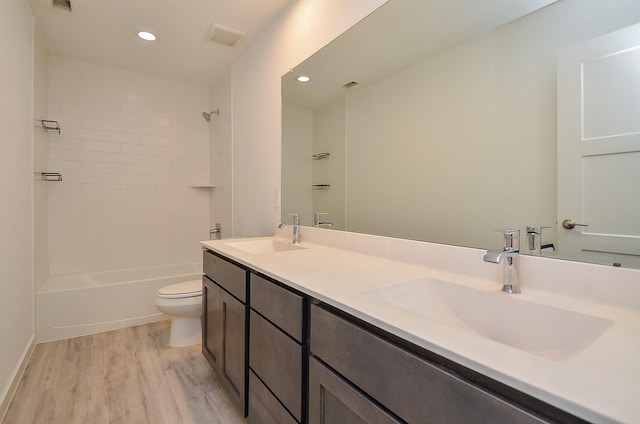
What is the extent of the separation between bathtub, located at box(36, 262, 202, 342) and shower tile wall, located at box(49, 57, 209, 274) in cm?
39

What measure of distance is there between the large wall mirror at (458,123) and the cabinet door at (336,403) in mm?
668

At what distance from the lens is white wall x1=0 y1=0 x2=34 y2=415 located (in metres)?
1.63

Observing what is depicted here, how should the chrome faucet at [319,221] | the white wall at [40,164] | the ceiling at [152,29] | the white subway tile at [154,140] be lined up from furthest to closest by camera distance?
the white subway tile at [154,140] < the white wall at [40,164] < the ceiling at [152,29] < the chrome faucet at [319,221]

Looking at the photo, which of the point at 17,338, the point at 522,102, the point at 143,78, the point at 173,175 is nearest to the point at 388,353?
the point at 522,102

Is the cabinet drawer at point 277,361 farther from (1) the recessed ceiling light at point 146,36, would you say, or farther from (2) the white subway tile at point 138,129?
(2) the white subway tile at point 138,129

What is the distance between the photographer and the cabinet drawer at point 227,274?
1380mm

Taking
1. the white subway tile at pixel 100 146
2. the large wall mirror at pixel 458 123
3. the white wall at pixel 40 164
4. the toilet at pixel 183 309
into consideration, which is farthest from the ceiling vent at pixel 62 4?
the toilet at pixel 183 309

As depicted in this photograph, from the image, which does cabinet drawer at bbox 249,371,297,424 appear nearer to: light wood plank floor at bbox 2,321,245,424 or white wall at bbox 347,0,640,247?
light wood plank floor at bbox 2,321,245,424

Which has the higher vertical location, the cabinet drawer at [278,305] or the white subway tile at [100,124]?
the white subway tile at [100,124]

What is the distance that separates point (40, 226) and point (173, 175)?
1.30m

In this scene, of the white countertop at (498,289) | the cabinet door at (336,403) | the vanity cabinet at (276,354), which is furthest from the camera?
the vanity cabinet at (276,354)

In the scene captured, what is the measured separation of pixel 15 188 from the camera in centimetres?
187

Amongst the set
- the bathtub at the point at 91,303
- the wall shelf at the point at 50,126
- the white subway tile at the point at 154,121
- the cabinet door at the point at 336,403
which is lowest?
the bathtub at the point at 91,303

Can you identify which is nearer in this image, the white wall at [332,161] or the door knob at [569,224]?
the door knob at [569,224]
